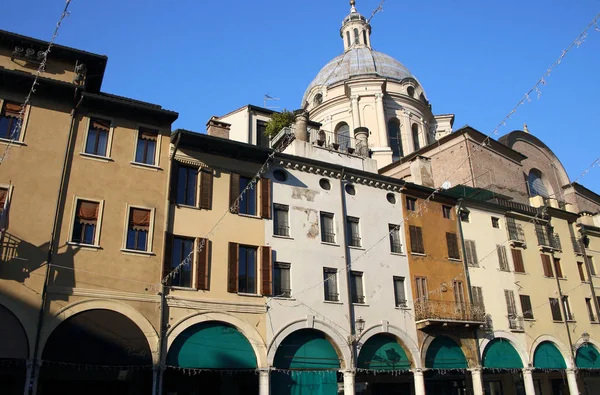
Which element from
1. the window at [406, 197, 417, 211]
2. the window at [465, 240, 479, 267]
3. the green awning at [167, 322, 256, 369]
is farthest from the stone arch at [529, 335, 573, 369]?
the green awning at [167, 322, 256, 369]

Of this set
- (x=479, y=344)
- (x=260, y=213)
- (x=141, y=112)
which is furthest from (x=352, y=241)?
(x=141, y=112)

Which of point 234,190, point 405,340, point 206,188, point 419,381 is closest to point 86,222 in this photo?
point 206,188

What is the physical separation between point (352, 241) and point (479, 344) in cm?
956

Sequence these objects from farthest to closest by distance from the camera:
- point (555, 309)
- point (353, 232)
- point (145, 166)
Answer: point (555, 309) < point (353, 232) < point (145, 166)

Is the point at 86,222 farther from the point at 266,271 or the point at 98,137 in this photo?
the point at 266,271

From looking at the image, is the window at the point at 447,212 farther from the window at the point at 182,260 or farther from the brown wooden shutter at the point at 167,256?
the brown wooden shutter at the point at 167,256

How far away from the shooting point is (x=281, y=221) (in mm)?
24062

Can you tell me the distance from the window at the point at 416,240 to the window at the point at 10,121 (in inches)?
753

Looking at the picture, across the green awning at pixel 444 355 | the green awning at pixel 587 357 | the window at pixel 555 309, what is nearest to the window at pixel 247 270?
the green awning at pixel 444 355

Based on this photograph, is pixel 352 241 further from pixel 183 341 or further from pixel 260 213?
pixel 183 341

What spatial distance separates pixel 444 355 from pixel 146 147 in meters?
18.0

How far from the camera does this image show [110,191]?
65.9 ft

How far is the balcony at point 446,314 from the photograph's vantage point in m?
26.2

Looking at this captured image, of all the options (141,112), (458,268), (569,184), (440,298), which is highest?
(569,184)
